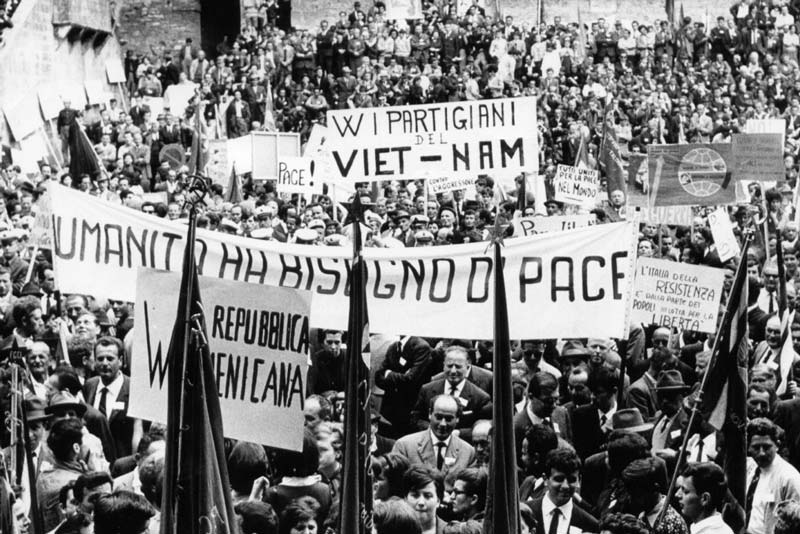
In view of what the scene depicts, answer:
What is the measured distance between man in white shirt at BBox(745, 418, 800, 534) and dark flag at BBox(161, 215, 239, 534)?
2.75 meters

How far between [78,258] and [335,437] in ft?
5.14

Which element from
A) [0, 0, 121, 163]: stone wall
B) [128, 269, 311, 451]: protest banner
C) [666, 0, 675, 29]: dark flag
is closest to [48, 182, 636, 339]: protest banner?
[128, 269, 311, 451]: protest banner

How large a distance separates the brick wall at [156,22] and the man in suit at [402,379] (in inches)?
1104

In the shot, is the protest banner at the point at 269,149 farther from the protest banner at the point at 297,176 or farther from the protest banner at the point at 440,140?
the protest banner at the point at 440,140

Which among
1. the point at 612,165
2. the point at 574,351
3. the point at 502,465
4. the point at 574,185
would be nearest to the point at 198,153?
the point at 612,165

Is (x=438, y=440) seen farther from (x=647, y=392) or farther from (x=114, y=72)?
(x=114, y=72)

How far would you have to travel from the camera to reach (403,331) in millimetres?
9047

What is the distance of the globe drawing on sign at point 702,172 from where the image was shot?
48.4 feet

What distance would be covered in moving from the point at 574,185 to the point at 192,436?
36.3ft

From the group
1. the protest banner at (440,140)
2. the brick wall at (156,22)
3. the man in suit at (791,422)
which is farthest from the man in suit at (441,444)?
the brick wall at (156,22)

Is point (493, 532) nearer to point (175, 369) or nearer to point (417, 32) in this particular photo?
point (175, 369)

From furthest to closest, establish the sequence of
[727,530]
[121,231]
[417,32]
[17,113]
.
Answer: [417,32]
[17,113]
[121,231]
[727,530]

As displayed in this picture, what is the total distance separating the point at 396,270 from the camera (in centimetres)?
912

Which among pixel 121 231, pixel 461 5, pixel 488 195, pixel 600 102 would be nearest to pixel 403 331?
pixel 121 231
